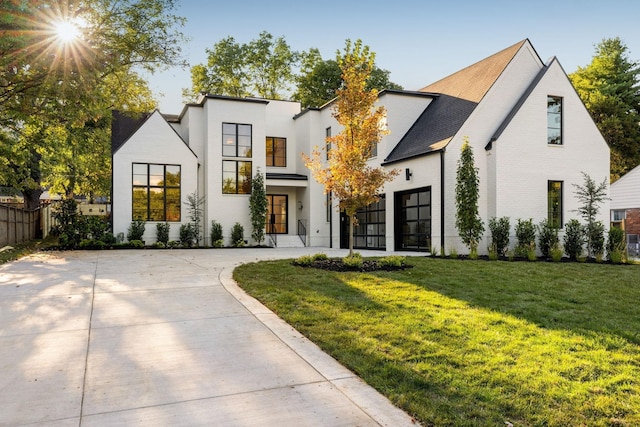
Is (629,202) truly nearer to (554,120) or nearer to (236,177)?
(554,120)

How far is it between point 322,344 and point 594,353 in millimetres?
2656

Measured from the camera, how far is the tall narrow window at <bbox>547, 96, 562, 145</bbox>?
1598 cm

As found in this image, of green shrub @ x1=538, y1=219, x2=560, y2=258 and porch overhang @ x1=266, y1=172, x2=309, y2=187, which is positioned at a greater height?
porch overhang @ x1=266, y1=172, x2=309, y2=187

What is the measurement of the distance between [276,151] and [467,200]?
11725 mm

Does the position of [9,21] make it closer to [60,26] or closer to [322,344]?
[60,26]

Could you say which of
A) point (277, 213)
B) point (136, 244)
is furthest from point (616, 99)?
point (136, 244)

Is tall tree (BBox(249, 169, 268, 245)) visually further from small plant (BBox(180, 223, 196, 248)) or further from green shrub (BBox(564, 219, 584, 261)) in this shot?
green shrub (BBox(564, 219, 584, 261))

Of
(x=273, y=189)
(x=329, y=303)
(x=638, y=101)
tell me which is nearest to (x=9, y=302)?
(x=329, y=303)

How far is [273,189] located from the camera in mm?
23172

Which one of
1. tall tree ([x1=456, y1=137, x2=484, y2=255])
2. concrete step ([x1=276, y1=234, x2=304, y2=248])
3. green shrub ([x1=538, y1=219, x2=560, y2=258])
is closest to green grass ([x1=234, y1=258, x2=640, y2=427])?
tall tree ([x1=456, y1=137, x2=484, y2=255])

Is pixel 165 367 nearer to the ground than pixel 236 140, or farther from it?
nearer to the ground

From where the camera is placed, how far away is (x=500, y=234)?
47.6 ft

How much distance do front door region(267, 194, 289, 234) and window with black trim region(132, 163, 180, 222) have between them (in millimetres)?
4893

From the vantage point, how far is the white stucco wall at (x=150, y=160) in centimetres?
1889
